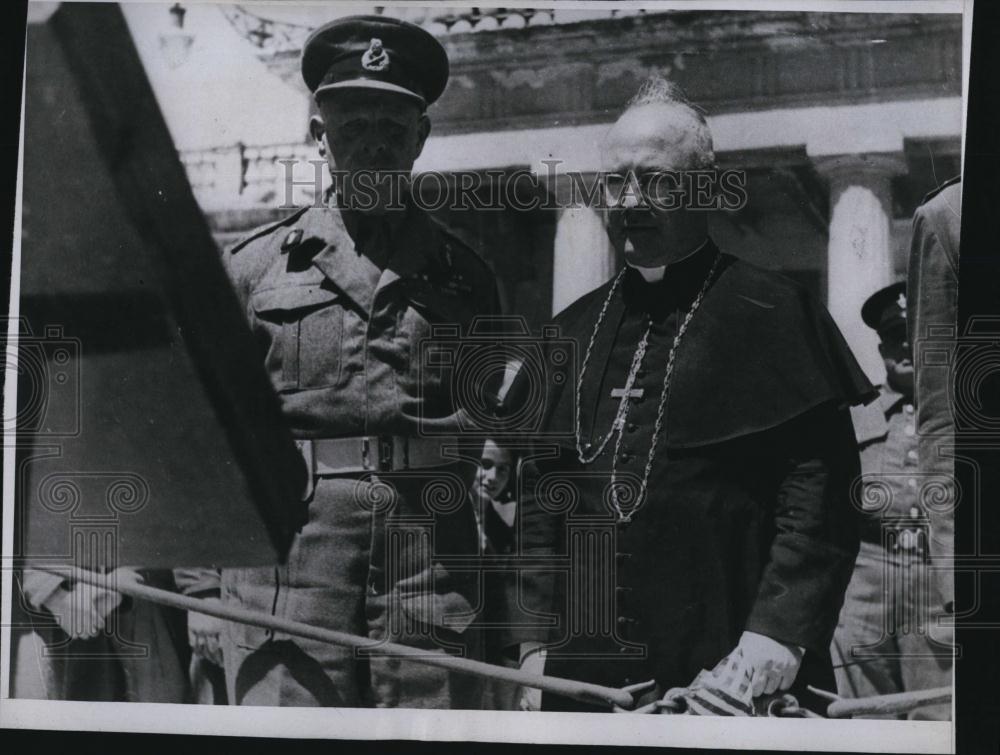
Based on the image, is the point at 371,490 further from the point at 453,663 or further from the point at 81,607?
the point at 81,607

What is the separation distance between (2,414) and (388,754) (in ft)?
5.66

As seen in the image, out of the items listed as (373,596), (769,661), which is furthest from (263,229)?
(769,661)

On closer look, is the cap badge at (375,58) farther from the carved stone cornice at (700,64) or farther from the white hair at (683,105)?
the white hair at (683,105)

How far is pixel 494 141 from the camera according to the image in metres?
4.38

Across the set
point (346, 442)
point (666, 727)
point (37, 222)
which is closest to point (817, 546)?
point (666, 727)

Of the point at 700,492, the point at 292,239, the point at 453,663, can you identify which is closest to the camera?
the point at 700,492

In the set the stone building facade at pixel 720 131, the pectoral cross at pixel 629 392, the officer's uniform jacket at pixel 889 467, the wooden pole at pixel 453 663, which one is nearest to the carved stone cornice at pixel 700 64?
the stone building facade at pixel 720 131

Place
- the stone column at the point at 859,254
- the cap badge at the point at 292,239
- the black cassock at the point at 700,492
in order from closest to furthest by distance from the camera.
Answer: the black cassock at the point at 700,492 < the stone column at the point at 859,254 < the cap badge at the point at 292,239

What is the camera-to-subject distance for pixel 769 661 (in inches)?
166

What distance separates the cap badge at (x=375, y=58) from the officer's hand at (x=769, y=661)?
2.19 meters

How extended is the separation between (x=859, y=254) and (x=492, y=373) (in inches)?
49.6

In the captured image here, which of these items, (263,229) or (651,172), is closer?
(651,172)

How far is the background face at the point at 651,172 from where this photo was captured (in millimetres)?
4309

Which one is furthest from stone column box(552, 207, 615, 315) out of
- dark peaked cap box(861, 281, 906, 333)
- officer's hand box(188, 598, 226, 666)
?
officer's hand box(188, 598, 226, 666)
